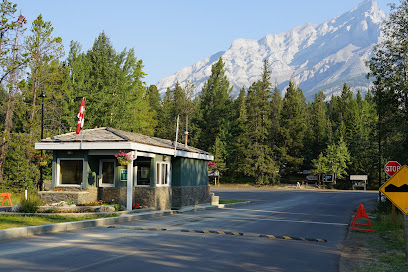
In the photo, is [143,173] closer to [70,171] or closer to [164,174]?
[164,174]

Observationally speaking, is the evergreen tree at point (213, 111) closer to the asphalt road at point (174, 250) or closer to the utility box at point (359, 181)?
the utility box at point (359, 181)

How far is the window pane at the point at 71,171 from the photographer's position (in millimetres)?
23250

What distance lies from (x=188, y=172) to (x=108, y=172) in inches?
227

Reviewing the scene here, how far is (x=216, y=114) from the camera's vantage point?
86438 millimetres

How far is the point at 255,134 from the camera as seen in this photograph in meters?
79.2

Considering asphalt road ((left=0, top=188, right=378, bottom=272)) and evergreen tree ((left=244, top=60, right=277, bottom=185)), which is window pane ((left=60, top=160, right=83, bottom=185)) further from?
evergreen tree ((left=244, top=60, right=277, bottom=185))

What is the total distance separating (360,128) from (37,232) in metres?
76.3

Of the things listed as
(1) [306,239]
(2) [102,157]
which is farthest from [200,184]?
(1) [306,239]

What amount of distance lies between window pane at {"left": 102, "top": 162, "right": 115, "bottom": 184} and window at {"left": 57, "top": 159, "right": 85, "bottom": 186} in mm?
1194

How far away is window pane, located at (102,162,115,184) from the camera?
933 inches

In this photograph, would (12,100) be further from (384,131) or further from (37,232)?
(384,131)

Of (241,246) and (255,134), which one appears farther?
(255,134)

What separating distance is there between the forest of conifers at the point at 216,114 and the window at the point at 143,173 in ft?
29.5

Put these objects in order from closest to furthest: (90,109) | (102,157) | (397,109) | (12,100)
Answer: (102,157), (397,109), (12,100), (90,109)
